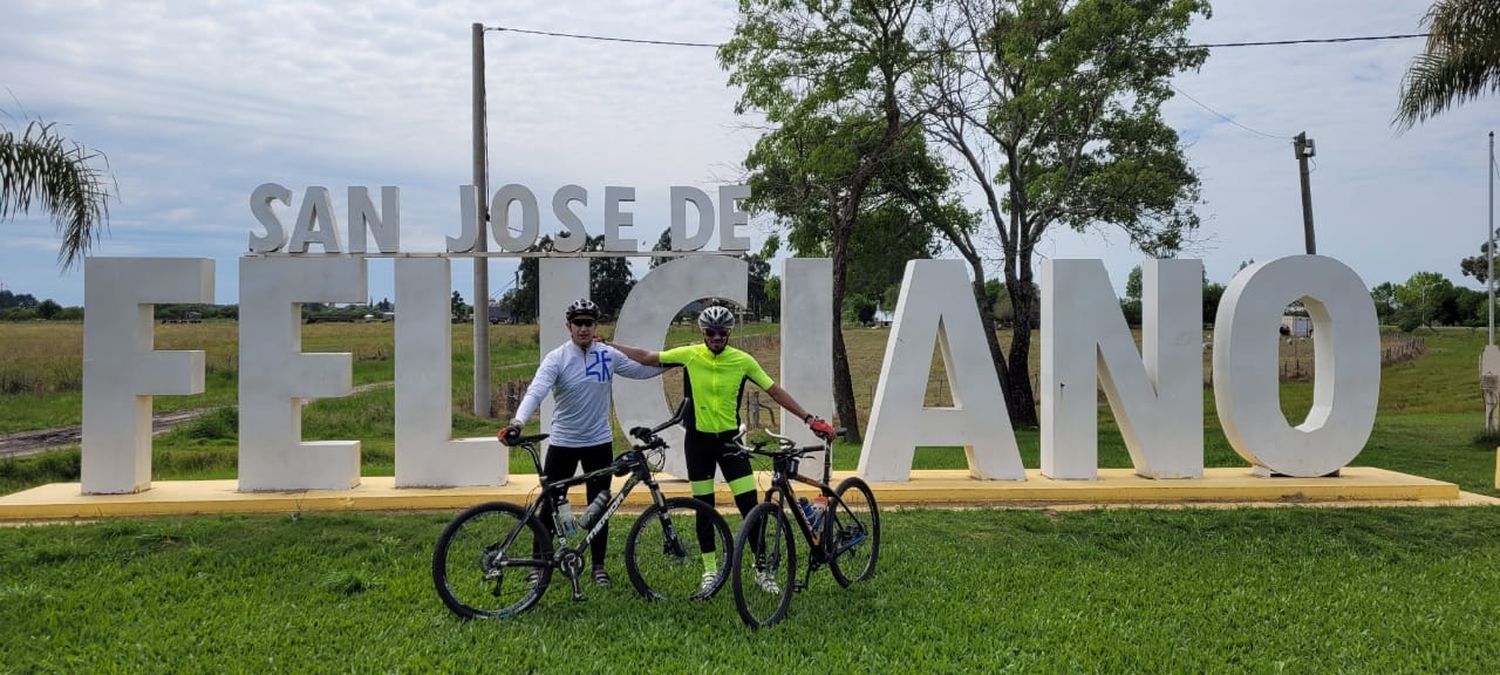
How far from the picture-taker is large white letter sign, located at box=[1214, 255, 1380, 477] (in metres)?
10.4

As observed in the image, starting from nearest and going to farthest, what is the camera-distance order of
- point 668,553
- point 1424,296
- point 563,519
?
point 563,519 < point 668,553 < point 1424,296

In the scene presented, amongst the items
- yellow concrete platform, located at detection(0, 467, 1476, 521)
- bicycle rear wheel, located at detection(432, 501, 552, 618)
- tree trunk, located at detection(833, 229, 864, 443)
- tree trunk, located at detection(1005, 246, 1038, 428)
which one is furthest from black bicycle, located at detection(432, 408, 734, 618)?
tree trunk, located at detection(1005, 246, 1038, 428)

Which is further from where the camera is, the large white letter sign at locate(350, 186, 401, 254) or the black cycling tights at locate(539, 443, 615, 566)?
the large white letter sign at locate(350, 186, 401, 254)

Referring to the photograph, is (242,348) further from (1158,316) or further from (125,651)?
(1158,316)

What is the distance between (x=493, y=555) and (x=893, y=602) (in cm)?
239

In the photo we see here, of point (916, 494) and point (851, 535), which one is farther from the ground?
point (851, 535)

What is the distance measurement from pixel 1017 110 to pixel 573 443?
13.1 meters

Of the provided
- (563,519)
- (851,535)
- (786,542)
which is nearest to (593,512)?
(563,519)

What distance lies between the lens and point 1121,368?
10.5 m

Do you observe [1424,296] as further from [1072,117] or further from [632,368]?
[632,368]

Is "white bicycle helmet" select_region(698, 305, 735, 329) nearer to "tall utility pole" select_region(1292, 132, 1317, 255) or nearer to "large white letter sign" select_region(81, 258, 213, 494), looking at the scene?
"large white letter sign" select_region(81, 258, 213, 494)

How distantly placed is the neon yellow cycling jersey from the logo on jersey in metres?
0.55

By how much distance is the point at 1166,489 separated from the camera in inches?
404

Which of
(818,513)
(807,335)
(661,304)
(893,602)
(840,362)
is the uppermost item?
(661,304)
